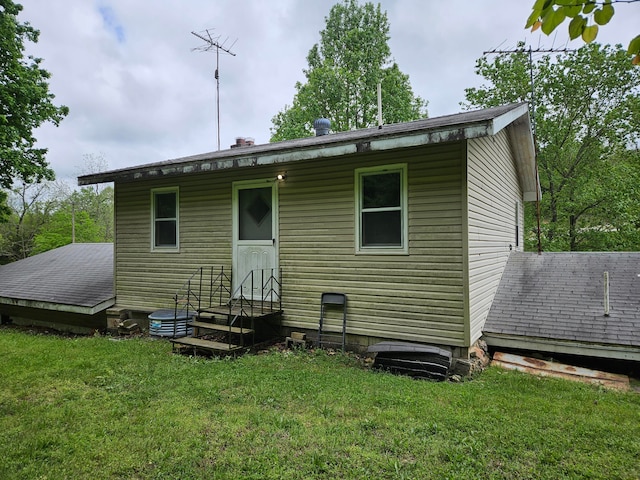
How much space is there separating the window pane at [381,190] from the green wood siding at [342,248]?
0.67 ft

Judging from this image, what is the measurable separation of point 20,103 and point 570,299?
1611 cm

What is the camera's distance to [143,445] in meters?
2.86

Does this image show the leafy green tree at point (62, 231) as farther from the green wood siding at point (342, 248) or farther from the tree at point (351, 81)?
the green wood siding at point (342, 248)

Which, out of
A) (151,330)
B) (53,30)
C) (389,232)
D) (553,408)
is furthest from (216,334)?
(53,30)

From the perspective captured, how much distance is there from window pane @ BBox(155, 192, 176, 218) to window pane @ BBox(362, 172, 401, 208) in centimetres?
420

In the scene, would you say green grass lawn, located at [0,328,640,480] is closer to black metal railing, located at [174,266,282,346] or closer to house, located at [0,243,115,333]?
black metal railing, located at [174,266,282,346]

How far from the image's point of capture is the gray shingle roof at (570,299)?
5168 millimetres

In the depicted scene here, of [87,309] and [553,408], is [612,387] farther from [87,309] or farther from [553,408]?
[87,309]

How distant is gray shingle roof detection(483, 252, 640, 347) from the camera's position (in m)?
5.17

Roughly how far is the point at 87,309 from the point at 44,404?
4469 mm

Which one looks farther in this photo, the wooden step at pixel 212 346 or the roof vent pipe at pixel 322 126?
the roof vent pipe at pixel 322 126

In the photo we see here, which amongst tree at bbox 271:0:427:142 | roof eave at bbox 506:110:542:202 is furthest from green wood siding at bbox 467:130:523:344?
tree at bbox 271:0:427:142

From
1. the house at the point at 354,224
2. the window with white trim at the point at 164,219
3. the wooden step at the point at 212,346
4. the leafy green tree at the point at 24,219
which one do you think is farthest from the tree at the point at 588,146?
the leafy green tree at the point at 24,219

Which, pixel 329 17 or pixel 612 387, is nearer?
pixel 612 387
